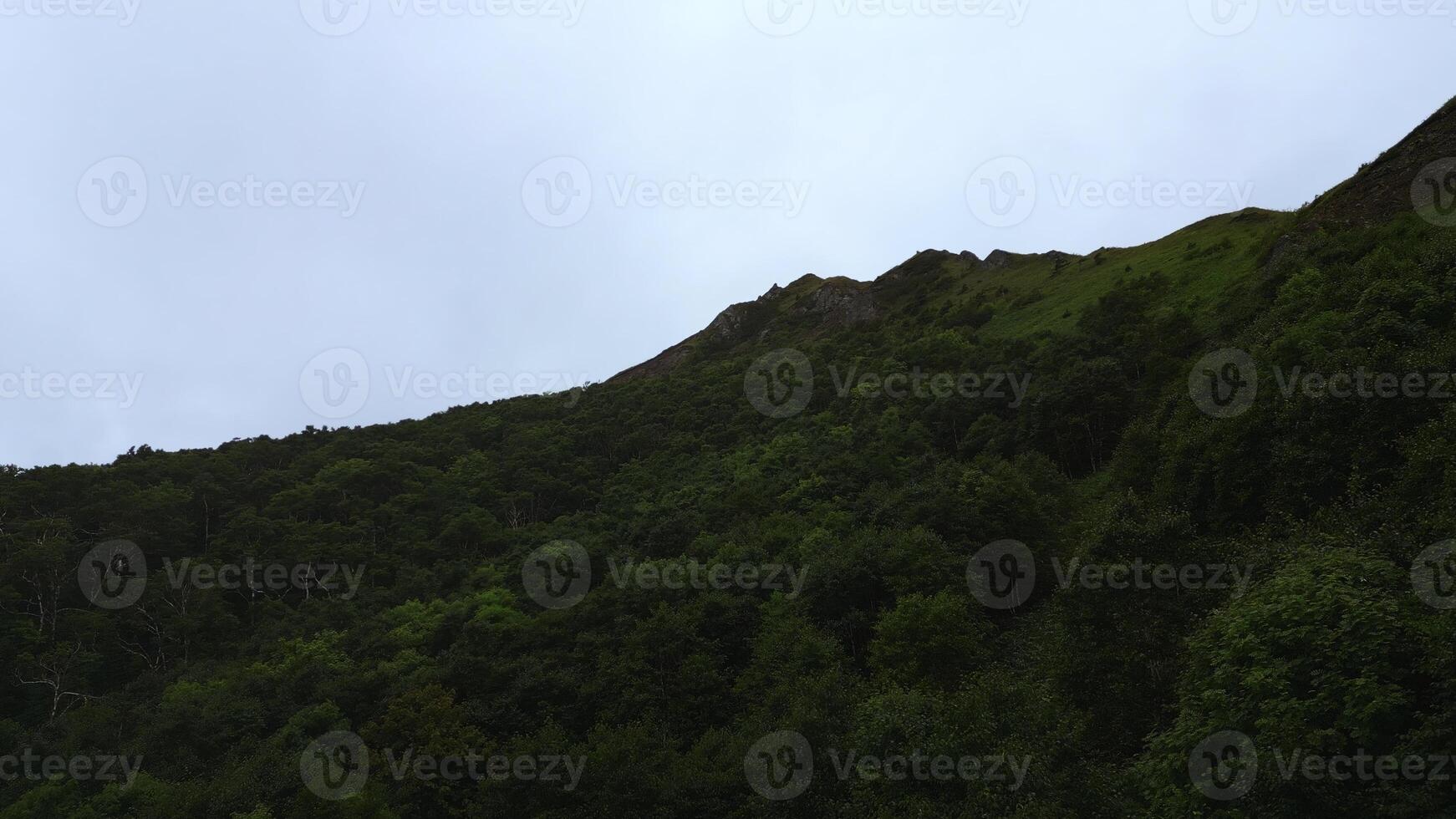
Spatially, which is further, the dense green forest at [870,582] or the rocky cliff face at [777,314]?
the rocky cliff face at [777,314]

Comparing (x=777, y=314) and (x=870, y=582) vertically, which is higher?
(x=777, y=314)

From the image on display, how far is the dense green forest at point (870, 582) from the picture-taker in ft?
56.1

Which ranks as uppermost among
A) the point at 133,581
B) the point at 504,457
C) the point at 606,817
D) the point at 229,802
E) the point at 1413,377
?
the point at 504,457

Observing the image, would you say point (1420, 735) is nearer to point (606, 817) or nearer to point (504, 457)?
point (606, 817)

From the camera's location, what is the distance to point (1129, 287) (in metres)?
61.5

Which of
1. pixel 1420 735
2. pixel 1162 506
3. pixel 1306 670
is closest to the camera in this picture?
pixel 1420 735

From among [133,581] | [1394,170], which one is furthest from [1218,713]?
[133,581]

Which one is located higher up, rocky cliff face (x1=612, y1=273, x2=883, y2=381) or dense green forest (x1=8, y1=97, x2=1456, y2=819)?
rocky cliff face (x1=612, y1=273, x2=883, y2=381)

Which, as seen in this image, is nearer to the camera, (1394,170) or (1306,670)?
(1306,670)

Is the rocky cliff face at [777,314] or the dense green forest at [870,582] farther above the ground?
the rocky cliff face at [777,314]

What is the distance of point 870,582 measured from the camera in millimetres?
38094

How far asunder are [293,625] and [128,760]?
14151 mm

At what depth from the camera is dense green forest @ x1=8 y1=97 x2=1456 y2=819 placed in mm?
17109

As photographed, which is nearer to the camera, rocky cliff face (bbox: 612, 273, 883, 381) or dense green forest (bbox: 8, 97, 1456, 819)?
dense green forest (bbox: 8, 97, 1456, 819)
